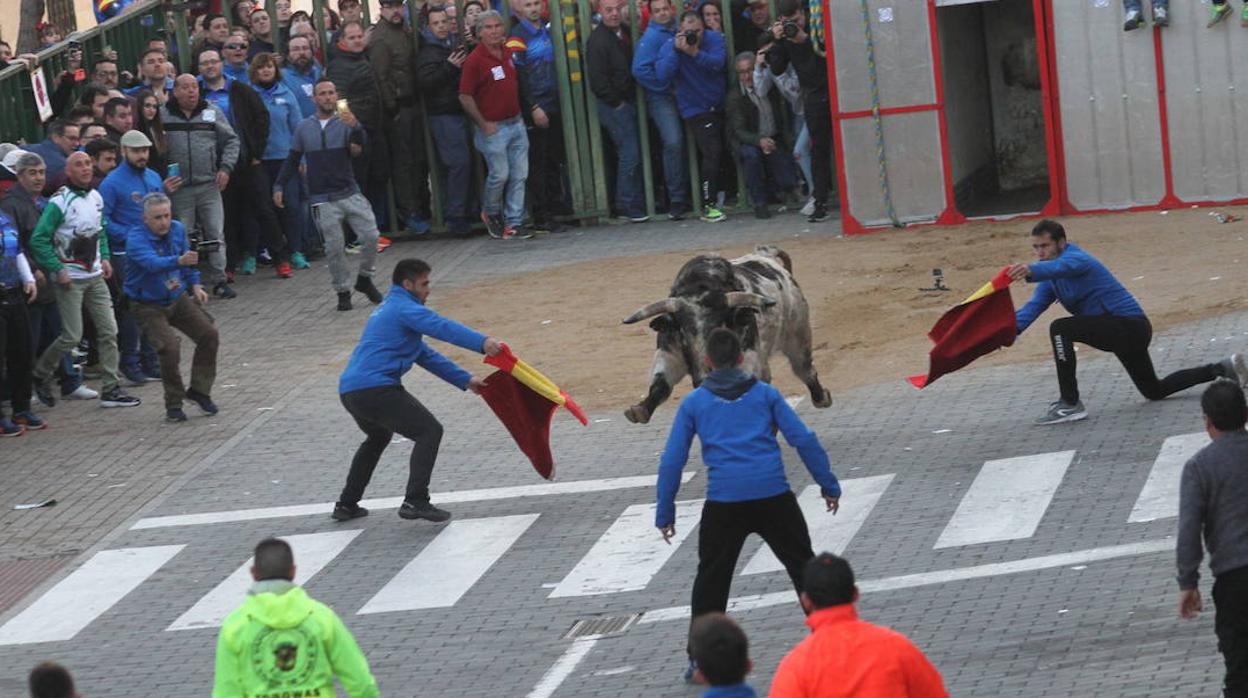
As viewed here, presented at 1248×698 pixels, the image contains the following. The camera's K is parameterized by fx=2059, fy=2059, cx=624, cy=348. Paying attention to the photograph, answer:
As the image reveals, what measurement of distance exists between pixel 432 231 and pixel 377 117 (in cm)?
216

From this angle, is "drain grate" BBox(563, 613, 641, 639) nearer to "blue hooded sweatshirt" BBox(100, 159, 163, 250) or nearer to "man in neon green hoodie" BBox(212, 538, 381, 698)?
"man in neon green hoodie" BBox(212, 538, 381, 698)

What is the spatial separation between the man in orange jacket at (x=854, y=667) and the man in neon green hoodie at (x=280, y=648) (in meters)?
1.87

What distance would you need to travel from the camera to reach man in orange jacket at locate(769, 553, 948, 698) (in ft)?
23.8

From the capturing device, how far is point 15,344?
18000 millimetres

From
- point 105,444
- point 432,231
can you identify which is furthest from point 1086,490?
point 432,231

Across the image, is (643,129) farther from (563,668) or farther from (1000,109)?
(563,668)

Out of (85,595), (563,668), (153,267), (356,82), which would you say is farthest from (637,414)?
(356,82)

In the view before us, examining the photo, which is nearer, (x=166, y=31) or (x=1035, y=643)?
(x=1035, y=643)

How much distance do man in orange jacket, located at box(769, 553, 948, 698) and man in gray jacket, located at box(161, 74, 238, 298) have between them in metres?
15.5

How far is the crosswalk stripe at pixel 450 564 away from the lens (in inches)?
519

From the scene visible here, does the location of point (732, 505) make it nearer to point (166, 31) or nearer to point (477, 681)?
point (477, 681)

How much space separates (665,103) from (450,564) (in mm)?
12809

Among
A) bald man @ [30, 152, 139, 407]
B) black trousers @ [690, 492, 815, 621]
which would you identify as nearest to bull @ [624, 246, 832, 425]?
black trousers @ [690, 492, 815, 621]

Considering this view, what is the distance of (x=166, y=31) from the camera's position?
26.3m
